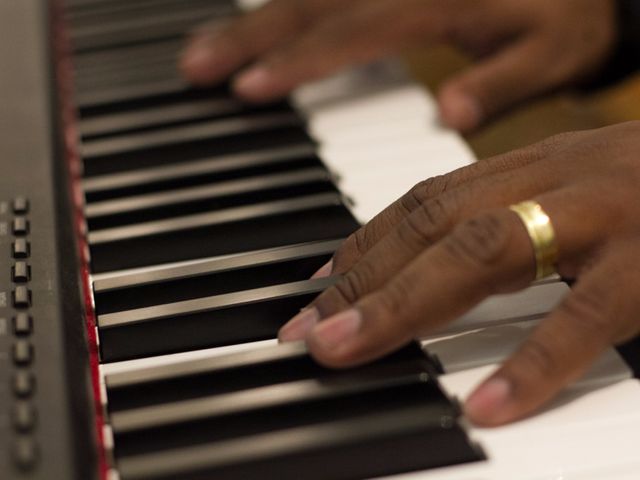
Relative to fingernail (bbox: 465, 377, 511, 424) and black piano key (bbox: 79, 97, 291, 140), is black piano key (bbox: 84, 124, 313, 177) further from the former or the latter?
fingernail (bbox: 465, 377, 511, 424)

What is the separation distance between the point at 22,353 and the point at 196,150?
0.53m

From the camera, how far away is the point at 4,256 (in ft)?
3.14

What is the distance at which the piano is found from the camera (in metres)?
0.75

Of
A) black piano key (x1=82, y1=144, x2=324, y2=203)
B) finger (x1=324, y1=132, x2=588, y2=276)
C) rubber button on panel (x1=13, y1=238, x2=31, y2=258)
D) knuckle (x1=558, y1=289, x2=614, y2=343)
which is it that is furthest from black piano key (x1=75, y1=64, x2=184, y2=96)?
knuckle (x1=558, y1=289, x2=614, y2=343)

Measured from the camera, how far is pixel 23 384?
0.78 meters

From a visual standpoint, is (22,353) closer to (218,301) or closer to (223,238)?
(218,301)

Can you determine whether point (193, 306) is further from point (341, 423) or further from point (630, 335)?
point (630, 335)

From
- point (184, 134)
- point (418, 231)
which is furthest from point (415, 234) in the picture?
point (184, 134)

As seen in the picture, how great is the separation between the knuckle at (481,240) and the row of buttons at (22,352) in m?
0.35

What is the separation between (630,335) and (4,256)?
57 cm

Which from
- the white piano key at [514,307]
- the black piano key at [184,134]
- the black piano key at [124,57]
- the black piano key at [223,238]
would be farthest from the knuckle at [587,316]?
the black piano key at [124,57]

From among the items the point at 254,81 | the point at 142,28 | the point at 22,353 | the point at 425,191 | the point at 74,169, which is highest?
the point at 142,28

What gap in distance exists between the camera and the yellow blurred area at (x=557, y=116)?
157 cm

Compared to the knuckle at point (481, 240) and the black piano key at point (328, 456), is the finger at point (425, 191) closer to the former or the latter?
the knuckle at point (481, 240)
